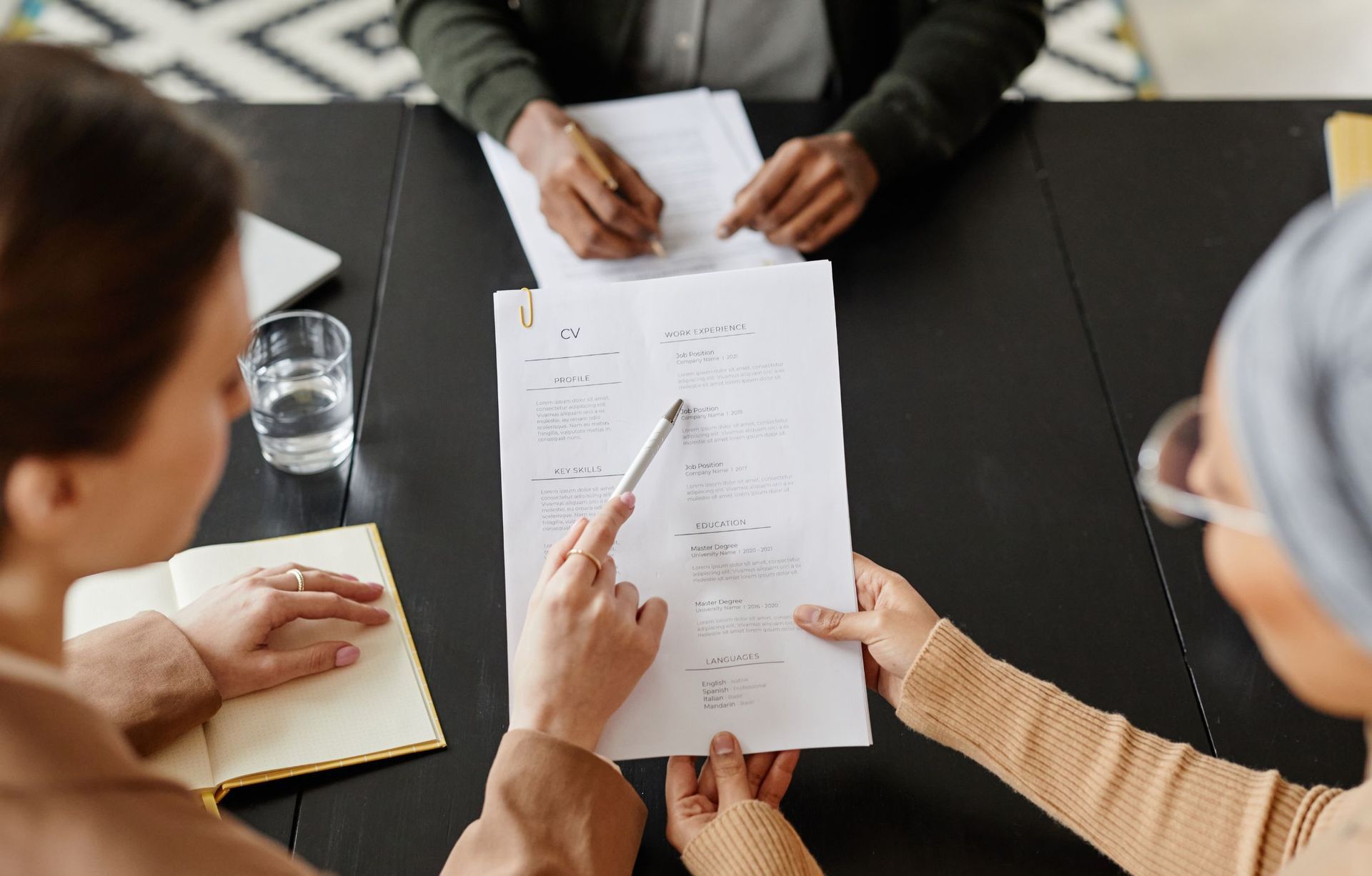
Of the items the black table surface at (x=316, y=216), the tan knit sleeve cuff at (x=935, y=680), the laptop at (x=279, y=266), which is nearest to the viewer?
the tan knit sleeve cuff at (x=935, y=680)

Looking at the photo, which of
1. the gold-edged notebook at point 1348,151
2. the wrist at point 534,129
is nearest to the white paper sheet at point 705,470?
the wrist at point 534,129

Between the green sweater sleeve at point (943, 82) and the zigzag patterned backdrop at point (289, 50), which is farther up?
the zigzag patterned backdrop at point (289, 50)

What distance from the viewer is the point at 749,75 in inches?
62.5

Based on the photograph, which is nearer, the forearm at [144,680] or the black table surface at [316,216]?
the forearm at [144,680]

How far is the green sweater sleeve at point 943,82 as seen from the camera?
4.27 ft

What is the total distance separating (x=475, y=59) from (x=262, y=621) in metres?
0.80

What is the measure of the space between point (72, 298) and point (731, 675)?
1.73 ft

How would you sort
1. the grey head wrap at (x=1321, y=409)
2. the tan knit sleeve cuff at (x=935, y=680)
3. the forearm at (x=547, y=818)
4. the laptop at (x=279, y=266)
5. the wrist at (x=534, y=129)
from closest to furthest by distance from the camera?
1. the grey head wrap at (x=1321, y=409)
2. the forearm at (x=547, y=818)
3. the tan knit sleeve cuff at (x=935, y=680)
4. the laptop at (x=279, y=266)
5. the wrist at (x=534, y=129)

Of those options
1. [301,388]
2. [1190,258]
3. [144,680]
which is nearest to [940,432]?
[1190,258]

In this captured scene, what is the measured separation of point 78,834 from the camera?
522mm

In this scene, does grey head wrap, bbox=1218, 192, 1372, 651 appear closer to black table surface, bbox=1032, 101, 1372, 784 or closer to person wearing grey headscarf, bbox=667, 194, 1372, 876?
person wearing grey headscarf, bbox=667, 194, 1372, 876

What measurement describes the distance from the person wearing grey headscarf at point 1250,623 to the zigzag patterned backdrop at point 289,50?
2.15 metres

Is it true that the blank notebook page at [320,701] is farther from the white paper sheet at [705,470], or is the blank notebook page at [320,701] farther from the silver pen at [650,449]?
the silver pen at [650,449]

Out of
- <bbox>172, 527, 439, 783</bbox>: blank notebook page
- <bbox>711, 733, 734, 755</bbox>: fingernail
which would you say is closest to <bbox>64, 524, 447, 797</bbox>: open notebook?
<bbox>172, 527, 439, 783</bbox>: blank notebook page
